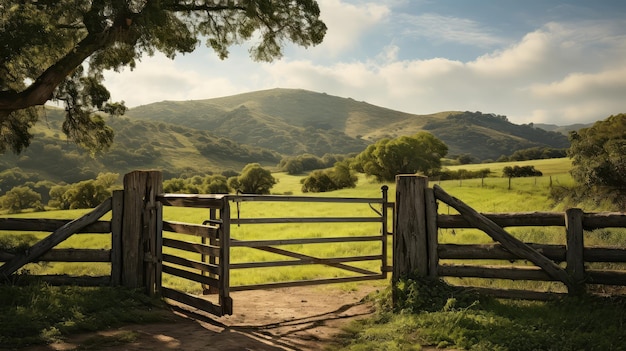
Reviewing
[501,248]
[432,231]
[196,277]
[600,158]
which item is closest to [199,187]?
[600,158]

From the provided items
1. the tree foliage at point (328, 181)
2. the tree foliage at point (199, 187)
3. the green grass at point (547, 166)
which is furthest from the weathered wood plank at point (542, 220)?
the tree foliage at point (328, 181)

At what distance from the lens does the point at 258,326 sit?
8.01 m

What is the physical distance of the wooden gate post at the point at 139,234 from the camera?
8.93 meters

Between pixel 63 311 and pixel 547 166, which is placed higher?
pixel 547 166

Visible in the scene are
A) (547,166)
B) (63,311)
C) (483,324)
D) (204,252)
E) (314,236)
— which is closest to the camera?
(483,324)

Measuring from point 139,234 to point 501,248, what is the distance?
6532 mm

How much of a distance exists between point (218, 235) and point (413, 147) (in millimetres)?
69702

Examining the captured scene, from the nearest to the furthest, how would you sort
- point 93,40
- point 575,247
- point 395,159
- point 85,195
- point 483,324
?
1. point 483,324
2. point 575,247
3. point 93,40
4. point 85,195
5. point 395,159

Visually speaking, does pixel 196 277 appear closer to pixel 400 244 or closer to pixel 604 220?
pixel 400 244

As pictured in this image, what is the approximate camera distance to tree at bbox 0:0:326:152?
44.8 ft

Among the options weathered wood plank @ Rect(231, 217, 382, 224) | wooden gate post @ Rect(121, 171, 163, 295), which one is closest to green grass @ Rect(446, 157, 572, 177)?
weathered wood plank @ Rect(231, 217, 382, 224)

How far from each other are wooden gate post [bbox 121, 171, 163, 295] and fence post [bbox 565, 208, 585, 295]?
718 centimetres

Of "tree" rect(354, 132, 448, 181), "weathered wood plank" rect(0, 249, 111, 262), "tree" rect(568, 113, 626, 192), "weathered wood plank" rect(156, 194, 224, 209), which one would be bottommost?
"weathered wood plank" rect(0, 249, 111, 262)

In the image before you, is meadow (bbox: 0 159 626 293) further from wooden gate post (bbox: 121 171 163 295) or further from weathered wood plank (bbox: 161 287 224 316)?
weathered wood plank (bbox: 161 287 224 316)
